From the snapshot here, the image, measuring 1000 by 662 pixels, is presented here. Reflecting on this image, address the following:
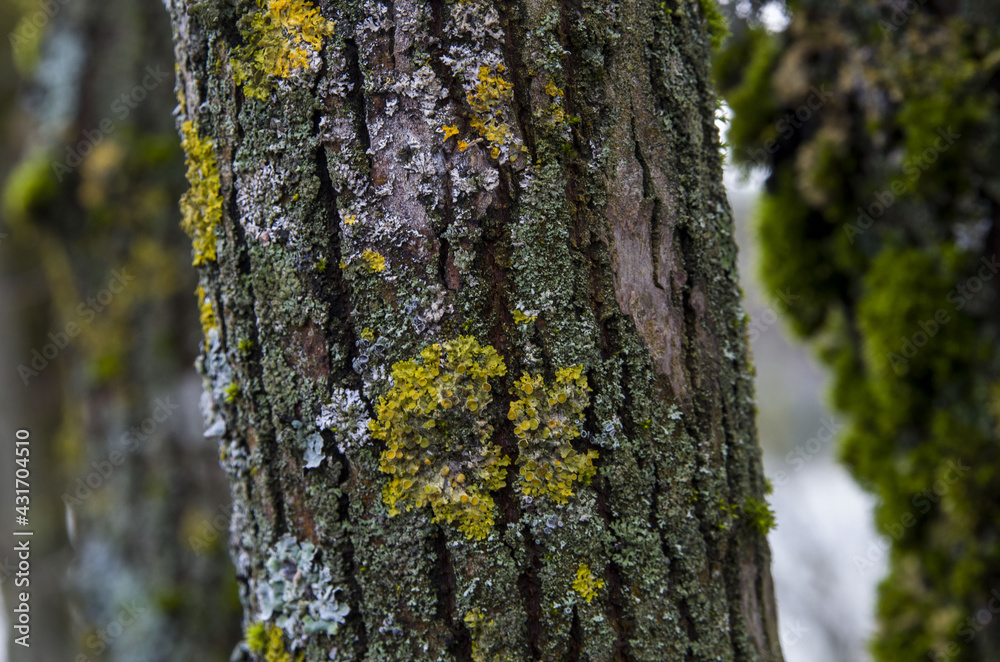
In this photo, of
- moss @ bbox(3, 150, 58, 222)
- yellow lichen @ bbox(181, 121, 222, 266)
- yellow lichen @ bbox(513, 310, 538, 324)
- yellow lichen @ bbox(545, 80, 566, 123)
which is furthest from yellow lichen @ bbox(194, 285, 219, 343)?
moss @ bbox(3, 150, 58, 222)

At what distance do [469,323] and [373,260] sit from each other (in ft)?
0.56

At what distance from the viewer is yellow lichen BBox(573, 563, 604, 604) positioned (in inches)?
38.2

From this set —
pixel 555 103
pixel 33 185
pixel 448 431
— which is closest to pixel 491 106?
pixel 555 103

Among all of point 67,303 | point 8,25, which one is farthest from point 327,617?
point 8,25

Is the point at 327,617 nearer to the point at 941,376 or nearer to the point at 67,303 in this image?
the point at 941,376

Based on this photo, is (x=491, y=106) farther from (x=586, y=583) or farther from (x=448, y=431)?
(x=586, y=583)

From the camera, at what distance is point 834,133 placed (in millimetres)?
2193

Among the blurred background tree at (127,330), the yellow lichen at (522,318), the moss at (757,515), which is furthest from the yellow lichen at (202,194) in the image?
the blurred background tree at (127,330)

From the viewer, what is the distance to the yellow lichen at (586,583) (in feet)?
3.19

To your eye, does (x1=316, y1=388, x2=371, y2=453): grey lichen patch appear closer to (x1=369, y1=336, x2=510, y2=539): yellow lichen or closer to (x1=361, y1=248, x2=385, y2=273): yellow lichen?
(x1=369, y1=336, x2=510, y2=539): yellow lichen

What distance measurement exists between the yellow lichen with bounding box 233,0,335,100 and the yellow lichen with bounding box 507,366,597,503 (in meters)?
0.58

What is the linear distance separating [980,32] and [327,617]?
90.9 inches

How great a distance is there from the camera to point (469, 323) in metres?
0.95

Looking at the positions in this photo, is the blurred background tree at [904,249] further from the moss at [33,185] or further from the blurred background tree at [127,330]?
the moss at [33,185]
